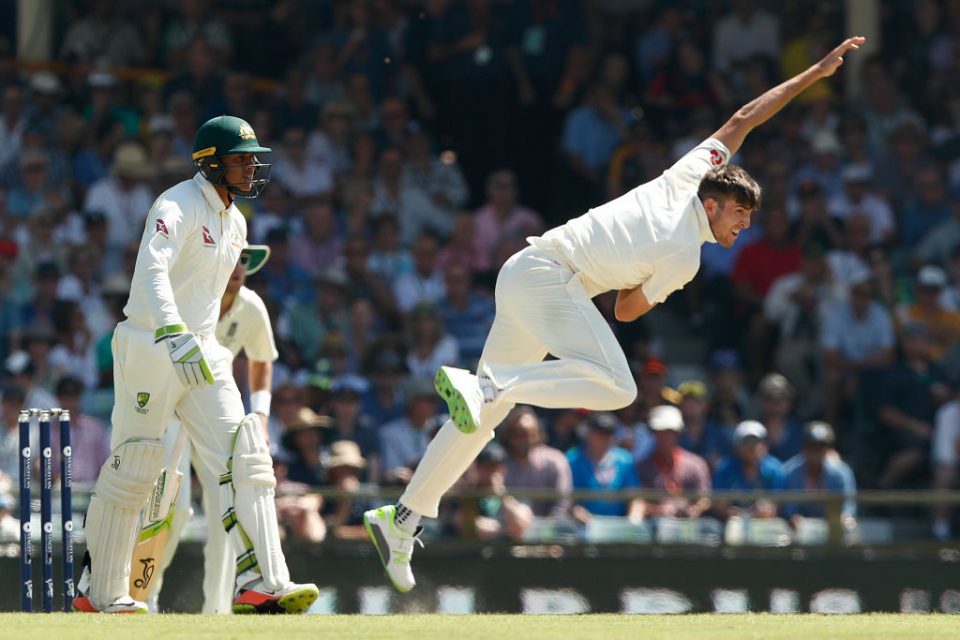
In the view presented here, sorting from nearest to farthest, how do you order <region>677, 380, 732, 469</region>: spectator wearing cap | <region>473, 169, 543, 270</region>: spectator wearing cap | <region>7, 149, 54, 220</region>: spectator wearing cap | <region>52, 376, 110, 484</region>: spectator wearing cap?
<region>52, 376, 110, 484</region>: spectator wearing cap < <region>677, 380, 732, 469</region>: spectator wearing cap < <region>7, 149, 54, 220</region>: spectator wearing cap < <region>473, 169, 543, 270</region>: spectator wearing cap

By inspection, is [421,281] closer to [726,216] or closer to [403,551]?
[403,551]

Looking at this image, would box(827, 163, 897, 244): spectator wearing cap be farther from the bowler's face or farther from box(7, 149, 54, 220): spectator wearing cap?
the bowler's face

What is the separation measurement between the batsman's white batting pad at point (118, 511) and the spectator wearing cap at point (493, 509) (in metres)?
3.27

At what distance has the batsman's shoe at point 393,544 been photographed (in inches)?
302

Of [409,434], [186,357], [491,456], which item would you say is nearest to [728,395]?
[491,456]

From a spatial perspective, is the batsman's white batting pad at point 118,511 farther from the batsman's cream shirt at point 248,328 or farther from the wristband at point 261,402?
the batsman's cream shirt at point 248,328

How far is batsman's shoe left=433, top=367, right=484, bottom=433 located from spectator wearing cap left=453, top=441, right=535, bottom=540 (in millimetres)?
3175

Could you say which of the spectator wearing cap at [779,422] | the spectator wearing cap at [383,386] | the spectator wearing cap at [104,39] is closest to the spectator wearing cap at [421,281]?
the spectator wearing cap at [383,386]

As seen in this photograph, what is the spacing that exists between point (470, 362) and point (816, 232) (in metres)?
2.97

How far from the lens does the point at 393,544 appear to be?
7.69 m

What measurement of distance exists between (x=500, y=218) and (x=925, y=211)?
3.41 meters

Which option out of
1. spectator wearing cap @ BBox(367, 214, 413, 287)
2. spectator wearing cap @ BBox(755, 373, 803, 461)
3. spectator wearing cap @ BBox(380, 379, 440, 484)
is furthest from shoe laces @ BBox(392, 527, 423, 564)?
spectator wearing cap @ BBox(367, 214, 413, 287)

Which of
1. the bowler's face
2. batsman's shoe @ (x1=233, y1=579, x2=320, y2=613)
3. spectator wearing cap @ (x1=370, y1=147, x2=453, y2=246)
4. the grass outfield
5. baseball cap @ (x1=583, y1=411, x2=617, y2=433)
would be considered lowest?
the grass outfield

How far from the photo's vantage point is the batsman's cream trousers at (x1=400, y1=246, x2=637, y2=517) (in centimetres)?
745
